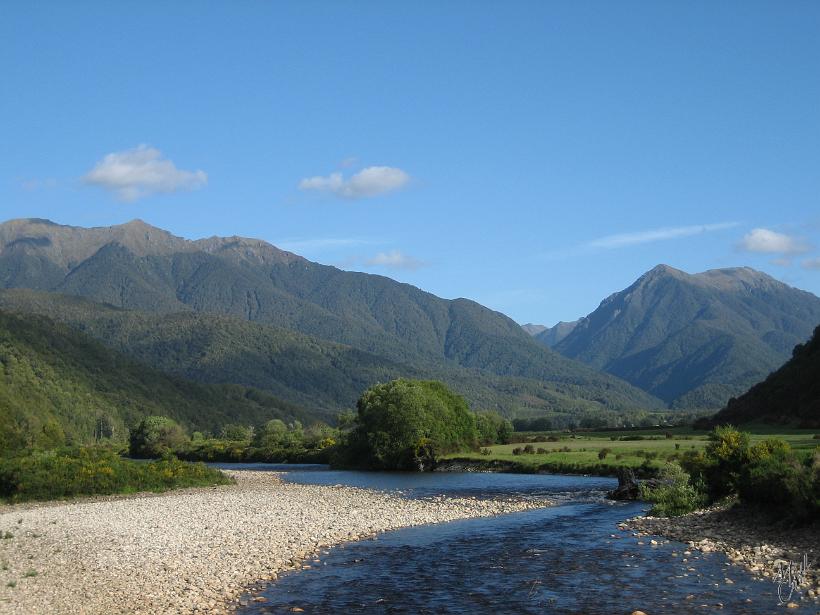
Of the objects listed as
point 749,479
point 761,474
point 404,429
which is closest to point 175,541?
point 761,474

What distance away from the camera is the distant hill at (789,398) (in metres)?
110

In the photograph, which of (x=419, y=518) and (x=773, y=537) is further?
(x=419, y=518)

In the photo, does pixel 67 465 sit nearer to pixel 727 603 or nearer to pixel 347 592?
pixel 347 592

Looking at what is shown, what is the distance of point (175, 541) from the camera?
121 ft

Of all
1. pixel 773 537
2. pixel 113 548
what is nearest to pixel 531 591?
pixel 773 537

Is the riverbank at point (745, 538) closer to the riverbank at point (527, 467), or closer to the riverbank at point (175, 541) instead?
the riverbank at point (175, 541)

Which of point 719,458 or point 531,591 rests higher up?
point 719,458

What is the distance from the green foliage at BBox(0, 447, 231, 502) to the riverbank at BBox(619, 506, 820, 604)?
133ft

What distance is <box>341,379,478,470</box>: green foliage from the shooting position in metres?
103

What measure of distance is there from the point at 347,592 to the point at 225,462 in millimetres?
121157

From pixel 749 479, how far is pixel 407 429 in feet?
219

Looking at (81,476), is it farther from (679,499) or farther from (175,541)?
(679,499)

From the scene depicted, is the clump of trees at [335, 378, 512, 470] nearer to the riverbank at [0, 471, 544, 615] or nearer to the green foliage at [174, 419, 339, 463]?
the green foliage at [174, 419, 339, 463]

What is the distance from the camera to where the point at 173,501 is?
5762cm
